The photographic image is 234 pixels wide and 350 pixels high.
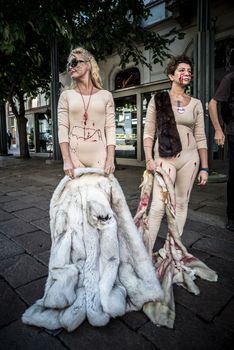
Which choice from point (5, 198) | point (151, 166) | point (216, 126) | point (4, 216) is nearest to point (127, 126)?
point (5, 198)

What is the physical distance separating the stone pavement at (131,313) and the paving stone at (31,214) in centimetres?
2

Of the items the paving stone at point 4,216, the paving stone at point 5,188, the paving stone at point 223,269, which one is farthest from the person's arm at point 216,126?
the paving stone at point 5,188

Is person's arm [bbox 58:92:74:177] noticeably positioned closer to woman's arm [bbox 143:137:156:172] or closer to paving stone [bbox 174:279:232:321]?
woman's arm [bbox 143:137:156:172]

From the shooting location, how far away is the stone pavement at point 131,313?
175cm

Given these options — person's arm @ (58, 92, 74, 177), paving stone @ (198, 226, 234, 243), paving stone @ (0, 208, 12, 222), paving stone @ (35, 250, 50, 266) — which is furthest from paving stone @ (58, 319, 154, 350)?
paving stone @ (0, 208, 12, 222)

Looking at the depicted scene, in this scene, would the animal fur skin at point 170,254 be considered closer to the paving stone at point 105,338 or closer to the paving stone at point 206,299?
the paving stone at point 206,299

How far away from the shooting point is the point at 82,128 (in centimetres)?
→ 220

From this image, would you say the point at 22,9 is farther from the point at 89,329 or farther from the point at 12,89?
the point at 12,89

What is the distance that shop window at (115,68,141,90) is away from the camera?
11242mm

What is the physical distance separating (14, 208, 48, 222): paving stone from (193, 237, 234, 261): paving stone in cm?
233

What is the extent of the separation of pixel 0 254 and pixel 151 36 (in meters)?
7.14

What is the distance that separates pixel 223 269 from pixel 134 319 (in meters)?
1.08

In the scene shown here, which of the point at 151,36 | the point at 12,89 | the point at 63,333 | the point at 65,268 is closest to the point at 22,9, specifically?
the point at 151,36

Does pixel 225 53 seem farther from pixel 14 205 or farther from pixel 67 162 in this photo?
pixel 67 162
